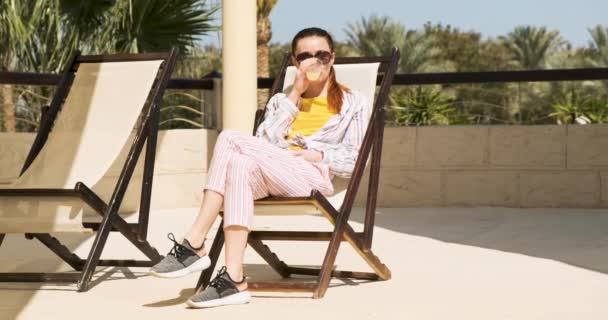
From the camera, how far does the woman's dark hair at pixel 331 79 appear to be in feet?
14.1

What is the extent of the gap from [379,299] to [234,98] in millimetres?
2526

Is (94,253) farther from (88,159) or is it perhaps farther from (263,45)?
(263,45)

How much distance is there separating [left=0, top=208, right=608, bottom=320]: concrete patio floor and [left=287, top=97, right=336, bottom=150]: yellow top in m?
0.58

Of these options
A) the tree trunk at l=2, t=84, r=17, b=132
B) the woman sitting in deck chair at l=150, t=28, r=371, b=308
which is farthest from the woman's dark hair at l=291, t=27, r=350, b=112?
the tree trunk at l=2, t=84, r=17, b=132

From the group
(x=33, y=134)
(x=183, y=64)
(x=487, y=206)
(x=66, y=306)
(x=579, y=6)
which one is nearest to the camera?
(x=66, y=306)

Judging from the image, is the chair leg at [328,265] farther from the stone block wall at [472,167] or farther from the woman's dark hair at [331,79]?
the stone block wall at [472,167]

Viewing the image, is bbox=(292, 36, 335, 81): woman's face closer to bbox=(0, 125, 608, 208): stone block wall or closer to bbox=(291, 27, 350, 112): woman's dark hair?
bbox=(291, 27, 350, 112): woman's dark hair

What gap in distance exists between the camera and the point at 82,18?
12.2m

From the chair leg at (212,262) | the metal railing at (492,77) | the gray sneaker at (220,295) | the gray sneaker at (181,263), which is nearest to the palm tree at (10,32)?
the metal railing at (492,77)

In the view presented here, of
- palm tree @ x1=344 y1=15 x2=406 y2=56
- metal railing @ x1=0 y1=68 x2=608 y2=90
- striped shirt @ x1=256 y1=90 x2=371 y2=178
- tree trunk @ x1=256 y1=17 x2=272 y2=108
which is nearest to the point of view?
striped shirt @ x1=256 y1=90 x2=371 y2=178

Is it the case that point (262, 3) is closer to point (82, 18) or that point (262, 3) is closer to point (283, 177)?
point (82, 18)

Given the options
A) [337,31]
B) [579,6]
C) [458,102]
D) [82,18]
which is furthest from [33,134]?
[579,6]

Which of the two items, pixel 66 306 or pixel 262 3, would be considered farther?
pixel 262 3

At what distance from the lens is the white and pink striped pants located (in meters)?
3.81
